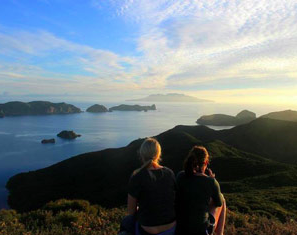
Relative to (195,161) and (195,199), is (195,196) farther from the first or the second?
(195,161)

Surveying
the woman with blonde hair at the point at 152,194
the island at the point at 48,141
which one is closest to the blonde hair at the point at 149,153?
the woman with blonde hair at the point at 152,194

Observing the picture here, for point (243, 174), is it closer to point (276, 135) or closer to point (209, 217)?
point (209, 217)

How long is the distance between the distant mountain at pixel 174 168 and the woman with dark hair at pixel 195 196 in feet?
63.7

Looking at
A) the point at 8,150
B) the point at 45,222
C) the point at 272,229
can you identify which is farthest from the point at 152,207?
the point at 8,150

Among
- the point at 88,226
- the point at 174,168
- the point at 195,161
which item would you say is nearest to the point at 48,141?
the point at 174,168

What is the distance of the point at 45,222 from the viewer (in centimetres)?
759

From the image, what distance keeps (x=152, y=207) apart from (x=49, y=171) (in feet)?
210

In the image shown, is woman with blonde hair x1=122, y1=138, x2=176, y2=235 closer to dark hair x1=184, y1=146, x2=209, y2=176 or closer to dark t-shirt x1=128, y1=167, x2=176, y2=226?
dark t-shirt x1=128, y1=167, x2=176, y2=226

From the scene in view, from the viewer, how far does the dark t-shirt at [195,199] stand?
430 centimetres

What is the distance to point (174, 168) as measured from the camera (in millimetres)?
43688

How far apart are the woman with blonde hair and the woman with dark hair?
206 millimetres

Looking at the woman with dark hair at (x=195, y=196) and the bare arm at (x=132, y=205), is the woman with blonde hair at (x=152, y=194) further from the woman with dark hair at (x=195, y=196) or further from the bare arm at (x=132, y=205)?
the woman with dark hair at (x=195, y=196)

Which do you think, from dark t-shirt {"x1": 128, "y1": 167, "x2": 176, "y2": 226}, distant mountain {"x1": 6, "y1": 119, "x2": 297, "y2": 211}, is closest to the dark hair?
dark t-shirt {"x1": 128, "y1": 167, "x2": 176, "y2": 226}

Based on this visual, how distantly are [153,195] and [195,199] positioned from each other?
0.73m
